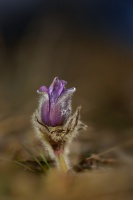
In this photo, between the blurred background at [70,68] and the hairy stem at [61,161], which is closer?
the hairy stem at [61,161]

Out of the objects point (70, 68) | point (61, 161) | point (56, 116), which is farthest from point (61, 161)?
point (70, 68)

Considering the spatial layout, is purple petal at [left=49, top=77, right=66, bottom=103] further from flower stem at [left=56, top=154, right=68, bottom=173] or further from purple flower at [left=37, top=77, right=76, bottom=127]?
flower stem at [left=56, top=154, right=68, bottom=173]

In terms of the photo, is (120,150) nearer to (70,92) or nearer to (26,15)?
(70,92)

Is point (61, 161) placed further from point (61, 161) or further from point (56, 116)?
point (56, 116)

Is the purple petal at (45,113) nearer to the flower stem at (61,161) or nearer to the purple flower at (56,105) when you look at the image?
the purple flower at (56,105)

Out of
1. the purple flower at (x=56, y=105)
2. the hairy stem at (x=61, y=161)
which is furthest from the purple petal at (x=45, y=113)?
the hairy stem at (x=61, y=161)

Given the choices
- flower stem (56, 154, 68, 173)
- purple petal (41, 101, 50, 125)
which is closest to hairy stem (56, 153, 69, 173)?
flower stem (56, 154, 68, 173)

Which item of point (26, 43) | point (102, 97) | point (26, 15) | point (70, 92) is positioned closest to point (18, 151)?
point (70, 92)
